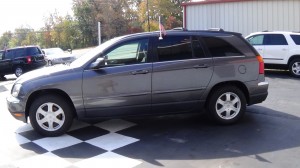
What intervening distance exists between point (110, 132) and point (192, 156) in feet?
5.71

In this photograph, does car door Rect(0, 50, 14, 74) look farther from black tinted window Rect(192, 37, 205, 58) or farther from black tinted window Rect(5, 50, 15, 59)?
black tinted window Rect(192, 37, 205, 58)

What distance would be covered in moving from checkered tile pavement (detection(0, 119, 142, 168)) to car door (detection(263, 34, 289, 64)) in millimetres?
7873

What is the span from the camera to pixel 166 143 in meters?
5.54

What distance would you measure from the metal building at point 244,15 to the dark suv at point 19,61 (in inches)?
325

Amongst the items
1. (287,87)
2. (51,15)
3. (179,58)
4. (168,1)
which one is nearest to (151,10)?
(168,1)

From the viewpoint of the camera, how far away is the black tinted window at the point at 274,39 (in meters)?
12.8

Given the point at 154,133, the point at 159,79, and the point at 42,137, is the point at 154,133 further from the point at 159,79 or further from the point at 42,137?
the point at 42,137

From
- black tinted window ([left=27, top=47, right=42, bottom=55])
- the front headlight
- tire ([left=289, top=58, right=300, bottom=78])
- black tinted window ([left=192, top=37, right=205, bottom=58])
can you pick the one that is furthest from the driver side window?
black tinted window ([left=27, top=47, right=42, bottom=55])

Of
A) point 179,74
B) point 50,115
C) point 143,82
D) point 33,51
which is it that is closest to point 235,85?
point 179,74

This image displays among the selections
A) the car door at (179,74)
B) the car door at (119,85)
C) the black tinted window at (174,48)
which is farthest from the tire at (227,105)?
the car door at (119,85)

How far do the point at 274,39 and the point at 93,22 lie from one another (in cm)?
4353

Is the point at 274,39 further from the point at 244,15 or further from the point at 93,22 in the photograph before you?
the point at 93,22

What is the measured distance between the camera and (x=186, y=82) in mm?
6102

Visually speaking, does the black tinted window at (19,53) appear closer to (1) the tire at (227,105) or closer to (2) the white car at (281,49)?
(2) the white car at (281,49)
